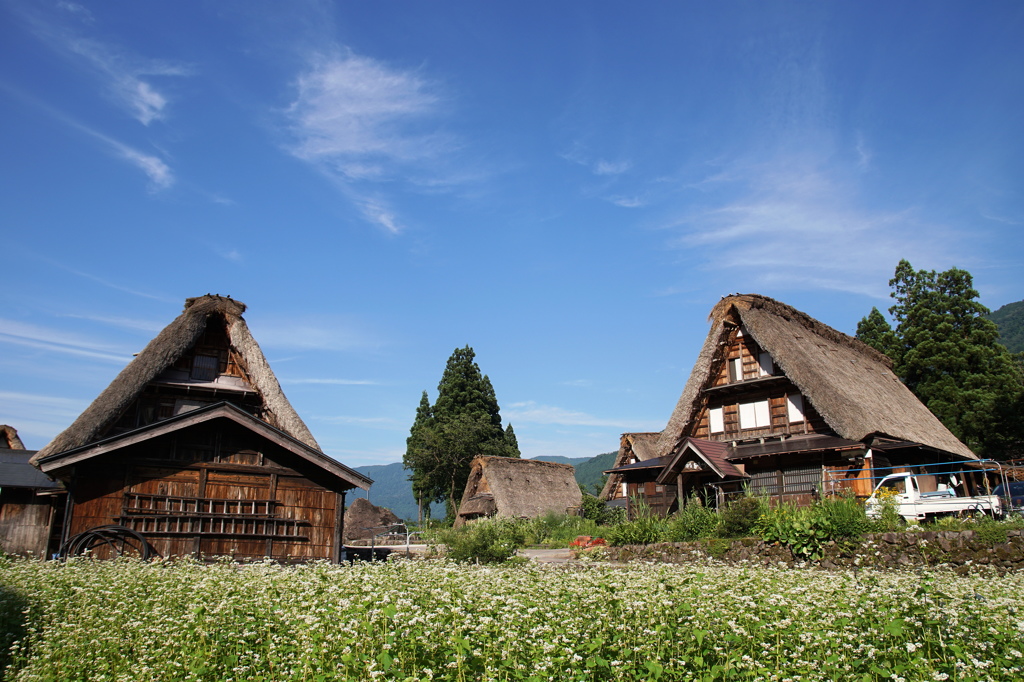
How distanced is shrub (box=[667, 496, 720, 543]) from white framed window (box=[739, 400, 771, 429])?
665 cm

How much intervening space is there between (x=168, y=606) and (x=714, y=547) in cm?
1106

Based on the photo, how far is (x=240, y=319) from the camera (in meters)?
20.8

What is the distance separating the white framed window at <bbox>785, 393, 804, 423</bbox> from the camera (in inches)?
876

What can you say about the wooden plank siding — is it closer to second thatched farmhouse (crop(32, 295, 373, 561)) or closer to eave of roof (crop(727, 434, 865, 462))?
second thatched farmhouse (crop(32, 295, 373, 561))

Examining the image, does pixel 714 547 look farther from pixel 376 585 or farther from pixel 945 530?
pixel 376 585

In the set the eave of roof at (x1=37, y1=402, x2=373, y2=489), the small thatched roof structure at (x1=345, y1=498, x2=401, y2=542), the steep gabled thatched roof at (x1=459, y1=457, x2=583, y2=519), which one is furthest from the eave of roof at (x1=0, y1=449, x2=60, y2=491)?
the small thatched roof structure at (x1=345, y1=498, x2=401, y2=542)

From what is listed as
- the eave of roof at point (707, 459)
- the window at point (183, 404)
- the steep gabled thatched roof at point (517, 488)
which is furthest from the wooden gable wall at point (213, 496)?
the steep gabled thatched roof at point (517, 488)

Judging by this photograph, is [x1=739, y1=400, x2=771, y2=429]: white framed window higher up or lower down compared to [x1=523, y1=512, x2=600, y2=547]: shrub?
higher up

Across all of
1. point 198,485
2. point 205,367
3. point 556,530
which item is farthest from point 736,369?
point 198,485

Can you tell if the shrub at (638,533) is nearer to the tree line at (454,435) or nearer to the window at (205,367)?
the window at (205,367)

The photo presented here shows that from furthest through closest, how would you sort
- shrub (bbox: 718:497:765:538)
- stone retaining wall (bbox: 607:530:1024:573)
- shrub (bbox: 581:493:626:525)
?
shrub (bbox: 581:493:626:525)
shrub (bbox: 718:497:765:538)
stone retaining wall (bbox: 607:530:1024:573)

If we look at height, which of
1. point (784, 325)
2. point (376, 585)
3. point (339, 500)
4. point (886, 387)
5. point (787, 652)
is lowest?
point (787, 652)

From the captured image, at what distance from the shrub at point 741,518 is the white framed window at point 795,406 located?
7.03m

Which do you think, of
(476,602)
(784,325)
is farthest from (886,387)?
(476,602)
